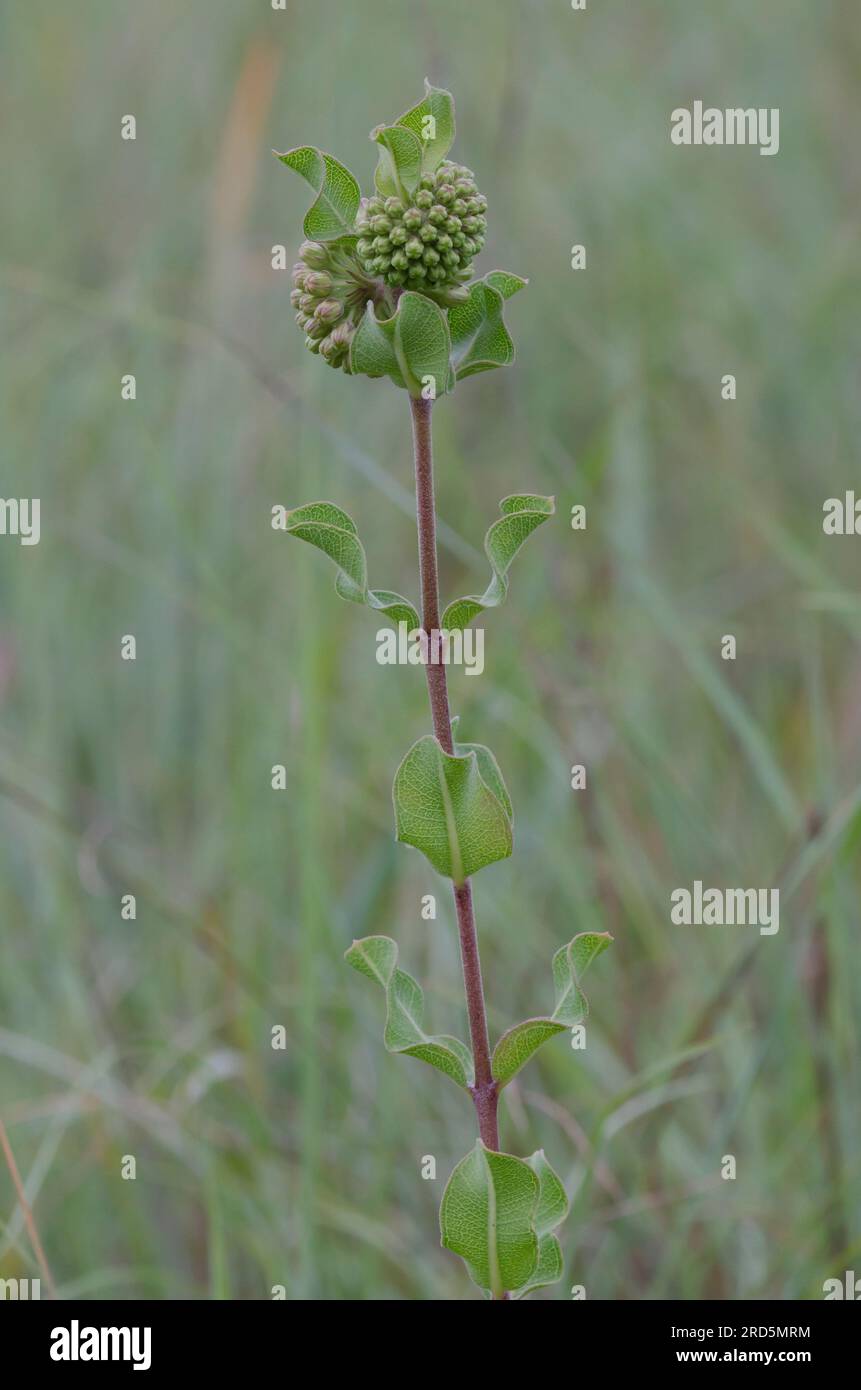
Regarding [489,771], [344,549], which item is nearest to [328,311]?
[344,549]

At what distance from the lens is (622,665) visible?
268cm

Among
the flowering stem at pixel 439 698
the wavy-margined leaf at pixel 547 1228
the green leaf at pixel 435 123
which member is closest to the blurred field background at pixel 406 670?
the wavy-margined leaf at pixel 547 1228

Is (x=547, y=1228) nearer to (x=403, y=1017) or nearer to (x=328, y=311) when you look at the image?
(x=403, y=1017)

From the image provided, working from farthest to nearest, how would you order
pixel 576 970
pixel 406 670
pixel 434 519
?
pixel 406 670, pixel 576 970, pixel 434 519

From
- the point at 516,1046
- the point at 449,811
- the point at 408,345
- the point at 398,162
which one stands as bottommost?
the point at 516,1046

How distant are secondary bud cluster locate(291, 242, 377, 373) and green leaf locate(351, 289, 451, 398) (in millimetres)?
18

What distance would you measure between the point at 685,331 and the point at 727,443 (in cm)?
36

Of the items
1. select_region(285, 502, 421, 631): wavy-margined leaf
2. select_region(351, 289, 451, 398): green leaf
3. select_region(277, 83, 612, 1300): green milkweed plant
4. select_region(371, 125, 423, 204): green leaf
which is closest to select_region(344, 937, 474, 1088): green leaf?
select_region(277, 83, 612, 1300): green milkweed plant

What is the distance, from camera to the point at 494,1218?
836 millimetres

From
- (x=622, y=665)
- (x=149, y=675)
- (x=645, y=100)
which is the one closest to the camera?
(x=622, y=665)

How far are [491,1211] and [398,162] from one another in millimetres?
641
